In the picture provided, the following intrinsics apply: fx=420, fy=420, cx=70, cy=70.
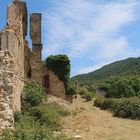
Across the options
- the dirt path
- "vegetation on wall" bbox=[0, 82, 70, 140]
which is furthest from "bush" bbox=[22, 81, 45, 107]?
the dirt path

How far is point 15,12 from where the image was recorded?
2900 centimetres

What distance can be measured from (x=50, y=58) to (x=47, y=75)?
1.38 m

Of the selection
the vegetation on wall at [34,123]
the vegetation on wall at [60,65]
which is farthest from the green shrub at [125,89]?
the vegetation on wall at [34,123]

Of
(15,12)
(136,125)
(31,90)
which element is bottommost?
(136,125)

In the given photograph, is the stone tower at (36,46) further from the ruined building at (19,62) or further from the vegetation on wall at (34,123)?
the vegetation on wall at (34,123)

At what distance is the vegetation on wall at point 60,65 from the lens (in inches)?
1299

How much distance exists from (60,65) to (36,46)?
7.86 feet

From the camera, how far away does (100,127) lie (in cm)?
2267

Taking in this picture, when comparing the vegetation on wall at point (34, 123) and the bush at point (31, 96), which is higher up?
the bush at point (31, 96)

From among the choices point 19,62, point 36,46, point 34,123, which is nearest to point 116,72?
point 36,46

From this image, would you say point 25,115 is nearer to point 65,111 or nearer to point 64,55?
point 65,111

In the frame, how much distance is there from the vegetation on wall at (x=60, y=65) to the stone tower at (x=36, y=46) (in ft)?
4.34

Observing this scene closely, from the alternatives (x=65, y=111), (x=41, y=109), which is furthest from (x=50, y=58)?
(x=41, y=109)

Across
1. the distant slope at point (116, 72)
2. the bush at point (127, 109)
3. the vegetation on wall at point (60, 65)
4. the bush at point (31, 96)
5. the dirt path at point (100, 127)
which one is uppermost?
the distant slope at point (116, 72)
